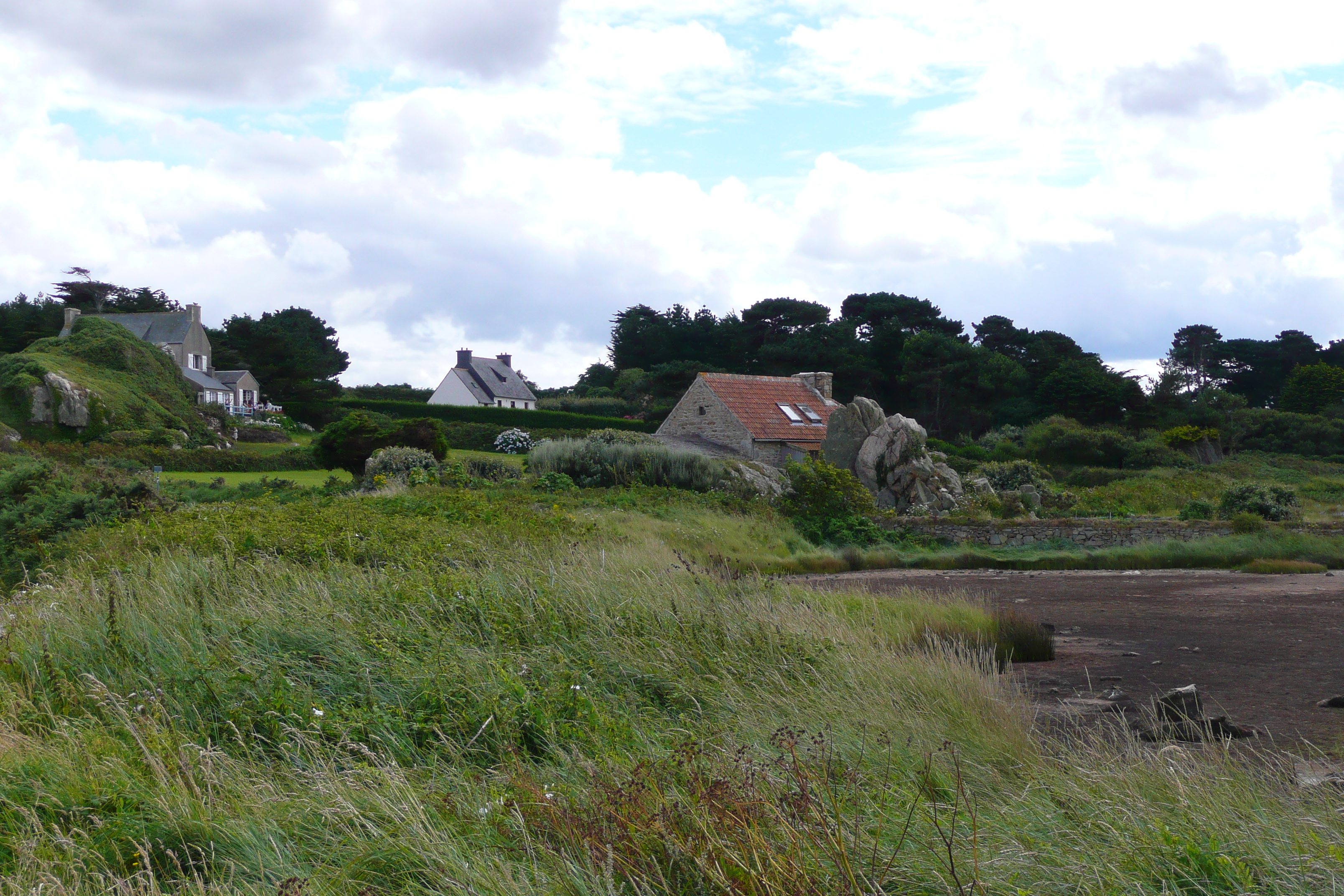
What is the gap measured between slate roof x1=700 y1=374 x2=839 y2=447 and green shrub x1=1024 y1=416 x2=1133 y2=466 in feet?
35.3

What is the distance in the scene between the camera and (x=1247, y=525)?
17859 millimetres

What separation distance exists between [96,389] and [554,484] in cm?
2421

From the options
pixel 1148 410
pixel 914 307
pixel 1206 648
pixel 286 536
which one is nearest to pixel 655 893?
pixel 1206 648

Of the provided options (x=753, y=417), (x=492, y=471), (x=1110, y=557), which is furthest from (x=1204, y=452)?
(x=492, y=471)

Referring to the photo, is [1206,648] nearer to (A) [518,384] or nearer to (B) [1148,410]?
(B) [1148,410]

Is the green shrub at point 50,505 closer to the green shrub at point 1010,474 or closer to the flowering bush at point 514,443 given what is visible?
the green shrub at point 1010,474

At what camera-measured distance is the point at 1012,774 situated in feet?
15.4

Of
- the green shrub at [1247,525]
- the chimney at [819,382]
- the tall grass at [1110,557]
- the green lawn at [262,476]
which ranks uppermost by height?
the chimney at [819,382]

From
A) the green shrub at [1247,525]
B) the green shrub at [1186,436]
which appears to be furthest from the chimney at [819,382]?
the green shrub at [1247,525]

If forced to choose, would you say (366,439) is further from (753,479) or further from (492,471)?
(753,479)

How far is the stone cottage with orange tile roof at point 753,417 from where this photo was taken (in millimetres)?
30344

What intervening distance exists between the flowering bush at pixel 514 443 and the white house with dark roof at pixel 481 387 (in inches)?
1001

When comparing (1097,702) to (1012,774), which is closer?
(1012,774)

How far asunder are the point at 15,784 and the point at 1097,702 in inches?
243
